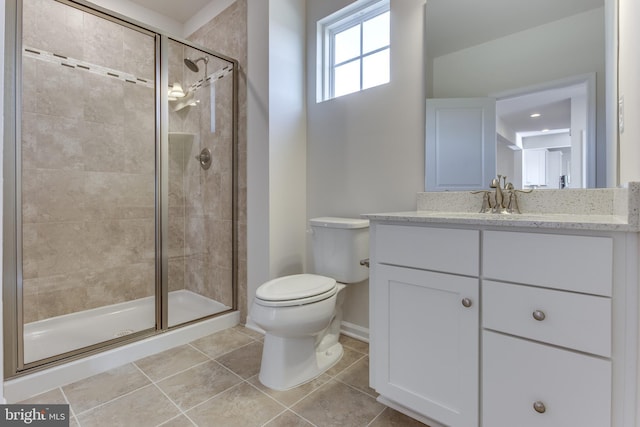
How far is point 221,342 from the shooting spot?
2.00m

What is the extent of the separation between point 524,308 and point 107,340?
2104mm

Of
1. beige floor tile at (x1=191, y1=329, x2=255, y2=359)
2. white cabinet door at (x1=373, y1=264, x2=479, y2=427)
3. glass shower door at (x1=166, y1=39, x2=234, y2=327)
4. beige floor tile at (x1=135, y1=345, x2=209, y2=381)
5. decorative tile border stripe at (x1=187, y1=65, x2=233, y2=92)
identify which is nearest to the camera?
white cabinet door at (x1=373, y1=264, x2=479, y2=427)

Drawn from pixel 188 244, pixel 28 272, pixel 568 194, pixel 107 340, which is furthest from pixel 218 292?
pixel 568 194

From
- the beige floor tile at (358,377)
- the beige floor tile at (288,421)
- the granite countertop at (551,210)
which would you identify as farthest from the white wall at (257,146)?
Result: the granite countertop at (551,210)

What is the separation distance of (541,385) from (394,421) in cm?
61

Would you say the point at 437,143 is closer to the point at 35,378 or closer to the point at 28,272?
the point at 35,378

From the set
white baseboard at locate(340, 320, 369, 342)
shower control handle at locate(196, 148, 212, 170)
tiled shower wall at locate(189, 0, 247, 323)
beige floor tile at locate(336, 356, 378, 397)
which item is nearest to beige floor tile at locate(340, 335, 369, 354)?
white baseboard at locate(340, 320, 369, 342)

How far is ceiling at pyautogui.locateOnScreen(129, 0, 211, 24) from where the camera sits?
8.41 feet

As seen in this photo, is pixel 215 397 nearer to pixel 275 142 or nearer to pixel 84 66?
pixel 275 142

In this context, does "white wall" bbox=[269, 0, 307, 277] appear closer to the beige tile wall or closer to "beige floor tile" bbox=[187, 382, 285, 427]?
the beige tile wall

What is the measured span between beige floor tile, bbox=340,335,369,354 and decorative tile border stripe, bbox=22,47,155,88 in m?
2.12

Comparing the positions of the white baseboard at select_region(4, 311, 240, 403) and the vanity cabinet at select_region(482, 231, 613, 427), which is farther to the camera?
the white baseboard at select_region(4, 311, 240, 403)

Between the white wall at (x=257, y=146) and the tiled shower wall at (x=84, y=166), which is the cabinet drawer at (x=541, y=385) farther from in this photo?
the tiled shower wall at (x=84, y=166)

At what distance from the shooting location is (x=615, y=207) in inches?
46.2
